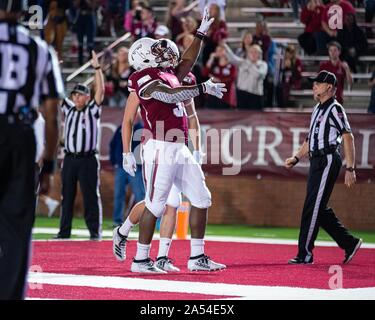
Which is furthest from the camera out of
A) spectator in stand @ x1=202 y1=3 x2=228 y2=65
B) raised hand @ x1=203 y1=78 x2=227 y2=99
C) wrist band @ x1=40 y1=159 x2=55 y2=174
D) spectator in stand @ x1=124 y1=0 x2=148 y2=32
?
spectator in stand @ x1=124 y1=0 x2=148 y2=32

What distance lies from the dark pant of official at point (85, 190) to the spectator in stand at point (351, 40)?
226 inches

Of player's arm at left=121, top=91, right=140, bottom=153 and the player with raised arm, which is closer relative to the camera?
the player with raised arm

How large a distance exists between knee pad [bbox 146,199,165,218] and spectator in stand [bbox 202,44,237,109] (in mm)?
8706

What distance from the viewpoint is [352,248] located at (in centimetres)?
1248

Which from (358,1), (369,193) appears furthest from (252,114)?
(358,1)

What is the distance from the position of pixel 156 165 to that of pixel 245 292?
1852 millimetres

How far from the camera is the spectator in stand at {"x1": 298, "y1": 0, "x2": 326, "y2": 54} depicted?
19.9m

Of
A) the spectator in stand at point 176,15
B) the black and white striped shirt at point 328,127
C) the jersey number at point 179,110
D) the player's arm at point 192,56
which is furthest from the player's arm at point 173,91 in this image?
the spectator in stand at point 176,15

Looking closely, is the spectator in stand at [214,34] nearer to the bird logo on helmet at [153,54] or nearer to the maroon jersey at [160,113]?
the bird logo on helmet at [153,54]

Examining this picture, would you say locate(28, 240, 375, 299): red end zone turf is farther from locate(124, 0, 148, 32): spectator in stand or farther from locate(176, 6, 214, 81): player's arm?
locate(124, 0, 148, 32): spectator in stand

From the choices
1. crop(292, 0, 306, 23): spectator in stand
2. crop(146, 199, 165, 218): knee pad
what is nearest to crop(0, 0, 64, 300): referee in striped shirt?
crop(146, 199, 165, 218): knee pad

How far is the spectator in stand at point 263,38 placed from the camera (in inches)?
786

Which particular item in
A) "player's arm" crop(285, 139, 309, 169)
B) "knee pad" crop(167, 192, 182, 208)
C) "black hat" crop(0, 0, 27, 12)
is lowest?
"knee pad" crop(167, 192, 182, 208)
